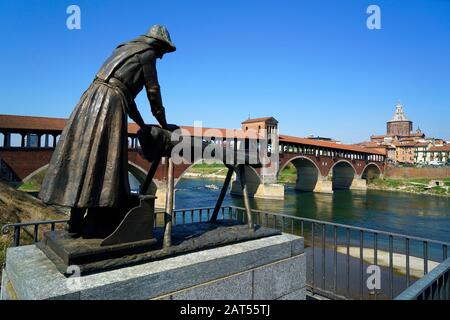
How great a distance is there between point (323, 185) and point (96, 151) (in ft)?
162

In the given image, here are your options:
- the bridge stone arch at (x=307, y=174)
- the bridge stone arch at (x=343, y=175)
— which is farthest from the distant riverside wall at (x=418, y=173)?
the bridge stone arch at (x=307, y=174)

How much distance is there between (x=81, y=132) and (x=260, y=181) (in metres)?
38.7

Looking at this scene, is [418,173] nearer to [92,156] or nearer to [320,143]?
[320,143]

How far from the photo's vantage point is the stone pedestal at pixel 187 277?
101 inches

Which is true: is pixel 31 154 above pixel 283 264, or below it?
above

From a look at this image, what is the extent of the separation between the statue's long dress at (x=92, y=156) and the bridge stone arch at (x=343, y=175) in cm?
5638

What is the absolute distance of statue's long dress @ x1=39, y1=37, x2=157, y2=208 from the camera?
2.90 m

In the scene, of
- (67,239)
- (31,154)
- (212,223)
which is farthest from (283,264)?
(31,154)

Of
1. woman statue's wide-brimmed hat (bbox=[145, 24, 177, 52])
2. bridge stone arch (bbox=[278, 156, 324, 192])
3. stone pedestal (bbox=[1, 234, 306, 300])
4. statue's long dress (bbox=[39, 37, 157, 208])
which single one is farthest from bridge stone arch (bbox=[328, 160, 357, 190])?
statue's long dress (bbox=[39, 37, 157, 208])

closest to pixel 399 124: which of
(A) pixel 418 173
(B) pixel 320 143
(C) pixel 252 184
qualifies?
(A) pixel 418 173

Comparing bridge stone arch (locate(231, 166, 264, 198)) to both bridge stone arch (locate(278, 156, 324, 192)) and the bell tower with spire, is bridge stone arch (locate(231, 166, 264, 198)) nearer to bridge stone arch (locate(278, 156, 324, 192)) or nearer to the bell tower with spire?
bridge stone arch (locate(278, 156, 324, 192))

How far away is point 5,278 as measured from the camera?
3.40m

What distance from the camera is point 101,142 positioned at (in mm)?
2984
